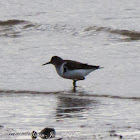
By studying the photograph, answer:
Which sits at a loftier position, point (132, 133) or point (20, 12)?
point (20, 12)

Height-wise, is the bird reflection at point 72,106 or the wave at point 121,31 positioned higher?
the wave at point 121,31

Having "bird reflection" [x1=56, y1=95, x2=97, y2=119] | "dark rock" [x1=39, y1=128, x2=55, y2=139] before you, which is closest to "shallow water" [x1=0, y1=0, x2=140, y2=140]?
"bird reflection" [x1=56, y1=95, x2=97, y2=119]

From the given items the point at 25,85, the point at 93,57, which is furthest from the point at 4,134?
the point at 93,57

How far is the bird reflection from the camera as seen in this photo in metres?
7.06

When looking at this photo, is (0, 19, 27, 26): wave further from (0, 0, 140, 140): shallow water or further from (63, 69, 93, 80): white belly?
(63, 69, 93, 80): white belly

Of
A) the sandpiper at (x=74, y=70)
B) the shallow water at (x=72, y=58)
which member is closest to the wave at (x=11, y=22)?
the shallow water at (x=72, y=58)

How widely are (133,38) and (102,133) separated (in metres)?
6.14

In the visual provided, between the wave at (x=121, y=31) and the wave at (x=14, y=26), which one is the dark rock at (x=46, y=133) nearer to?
the wave at (x=121, y=31)

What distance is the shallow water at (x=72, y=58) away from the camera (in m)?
6.63

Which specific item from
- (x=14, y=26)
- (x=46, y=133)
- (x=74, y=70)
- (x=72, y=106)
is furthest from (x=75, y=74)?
(x=14, y=26)

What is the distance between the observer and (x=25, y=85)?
29.1 feet

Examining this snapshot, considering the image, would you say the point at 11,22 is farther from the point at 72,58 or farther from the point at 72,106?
the point at 72,106

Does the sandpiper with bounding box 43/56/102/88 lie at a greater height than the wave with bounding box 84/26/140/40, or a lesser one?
lesser

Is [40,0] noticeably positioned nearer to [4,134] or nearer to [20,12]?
[20,12]
